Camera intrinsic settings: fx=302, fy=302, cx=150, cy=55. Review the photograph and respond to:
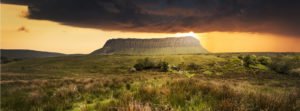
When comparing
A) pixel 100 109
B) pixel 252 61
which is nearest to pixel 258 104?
pixel 100 109

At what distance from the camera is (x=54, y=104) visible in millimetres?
9422

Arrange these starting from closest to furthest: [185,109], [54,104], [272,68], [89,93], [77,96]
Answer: [185,109]
[54,104]
[77,96]
[89,93]
[272,68]

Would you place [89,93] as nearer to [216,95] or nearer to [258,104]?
[216,95]

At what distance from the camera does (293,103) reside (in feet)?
24.5

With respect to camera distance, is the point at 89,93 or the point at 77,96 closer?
the point at 77,96

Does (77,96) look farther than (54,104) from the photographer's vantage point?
Yes

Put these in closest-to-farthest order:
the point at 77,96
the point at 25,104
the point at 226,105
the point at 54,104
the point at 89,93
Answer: the point at 226,105, the point at 54,104, the point at 25,104, the point at 77,96, the point at 89,93

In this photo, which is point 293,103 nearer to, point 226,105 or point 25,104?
point 226,105

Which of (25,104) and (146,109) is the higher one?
(146,109)

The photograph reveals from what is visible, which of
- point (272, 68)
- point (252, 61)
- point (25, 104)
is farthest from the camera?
point (272, 68)

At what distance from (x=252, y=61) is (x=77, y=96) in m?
54.9

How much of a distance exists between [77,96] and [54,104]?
2120 millimetres

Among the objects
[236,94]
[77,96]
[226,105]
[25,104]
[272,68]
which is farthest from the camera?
[272,68]

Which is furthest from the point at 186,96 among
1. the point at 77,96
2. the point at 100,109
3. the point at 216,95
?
the point at 77,96
